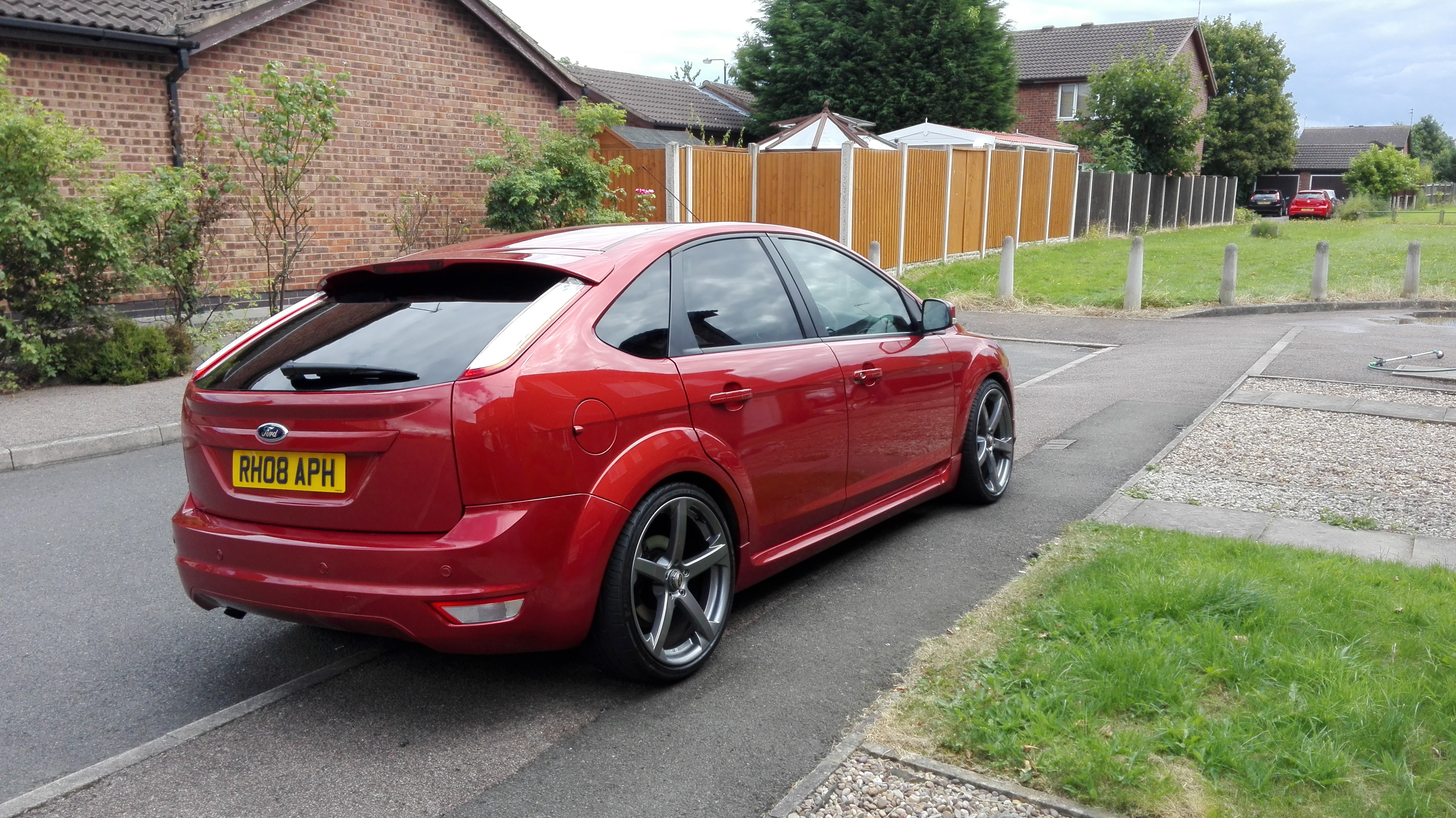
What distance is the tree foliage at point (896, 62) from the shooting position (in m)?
37.2

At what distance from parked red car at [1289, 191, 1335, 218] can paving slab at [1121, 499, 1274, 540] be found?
59525 millimetres

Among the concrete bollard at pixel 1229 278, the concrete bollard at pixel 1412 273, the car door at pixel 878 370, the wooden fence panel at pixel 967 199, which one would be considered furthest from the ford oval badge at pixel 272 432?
the wooden fence panel at pixel 967 199

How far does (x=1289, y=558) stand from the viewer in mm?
4957

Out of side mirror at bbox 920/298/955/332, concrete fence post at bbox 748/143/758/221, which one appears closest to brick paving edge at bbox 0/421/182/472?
side mirror at bbox 920/298/955/332

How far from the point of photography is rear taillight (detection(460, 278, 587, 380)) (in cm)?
344

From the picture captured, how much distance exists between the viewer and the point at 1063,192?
30344 mm

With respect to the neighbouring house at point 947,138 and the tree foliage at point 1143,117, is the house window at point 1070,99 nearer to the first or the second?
the tree foliage at point 1143,117

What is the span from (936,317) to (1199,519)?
70.0 inches

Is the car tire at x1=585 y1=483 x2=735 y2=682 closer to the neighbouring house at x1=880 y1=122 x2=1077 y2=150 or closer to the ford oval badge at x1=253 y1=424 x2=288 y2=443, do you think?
the ford oval badge at x1=253 y1=424 x2=288 y2=443

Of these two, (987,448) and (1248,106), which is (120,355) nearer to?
(987,448)

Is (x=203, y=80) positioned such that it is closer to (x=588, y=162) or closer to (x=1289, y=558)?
(x=588, y=162)

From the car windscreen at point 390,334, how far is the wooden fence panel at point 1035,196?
2509 cm

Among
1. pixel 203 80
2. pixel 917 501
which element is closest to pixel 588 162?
pixel 203 80

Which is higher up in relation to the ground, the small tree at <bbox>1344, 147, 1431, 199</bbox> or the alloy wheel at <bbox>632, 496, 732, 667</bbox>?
the small tree at <bbox>1344, 147, 1431, 199</bbox>
